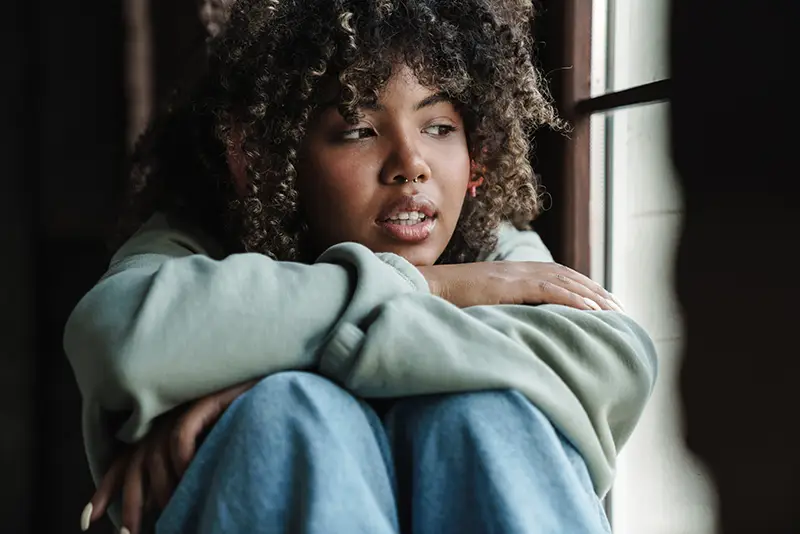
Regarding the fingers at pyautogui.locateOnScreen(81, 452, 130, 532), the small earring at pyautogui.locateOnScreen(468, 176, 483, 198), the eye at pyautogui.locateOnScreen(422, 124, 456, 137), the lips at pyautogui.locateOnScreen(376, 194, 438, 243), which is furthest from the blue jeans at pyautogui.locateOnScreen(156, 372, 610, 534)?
the small earring at pyautogui.locateOnScreen(468, 176, 483, 198)

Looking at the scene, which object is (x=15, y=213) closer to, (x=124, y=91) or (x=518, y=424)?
(x=124, y=91)

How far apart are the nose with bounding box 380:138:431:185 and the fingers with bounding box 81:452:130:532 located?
43cm

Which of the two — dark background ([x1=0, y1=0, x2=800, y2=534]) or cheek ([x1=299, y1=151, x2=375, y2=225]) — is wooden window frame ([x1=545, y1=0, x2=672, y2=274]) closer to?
dark background ([x1=0, y1=0, x2=800, y2=534])

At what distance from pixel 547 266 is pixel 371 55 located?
0.33 m

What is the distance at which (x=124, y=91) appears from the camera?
1.95 metres

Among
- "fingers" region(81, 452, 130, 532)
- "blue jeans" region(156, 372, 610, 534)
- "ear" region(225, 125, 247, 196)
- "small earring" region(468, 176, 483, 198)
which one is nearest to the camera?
"blue jeans" region(156, 372, 610, 534)

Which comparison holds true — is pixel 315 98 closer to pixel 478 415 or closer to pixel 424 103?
pixel 424 103

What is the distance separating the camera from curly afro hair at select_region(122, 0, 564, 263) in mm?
1049

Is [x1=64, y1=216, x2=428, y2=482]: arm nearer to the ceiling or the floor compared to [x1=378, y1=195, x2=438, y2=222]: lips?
nearer to the floor

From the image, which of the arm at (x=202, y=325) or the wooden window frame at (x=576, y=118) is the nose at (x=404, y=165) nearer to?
the arm at (x=202, y=325)

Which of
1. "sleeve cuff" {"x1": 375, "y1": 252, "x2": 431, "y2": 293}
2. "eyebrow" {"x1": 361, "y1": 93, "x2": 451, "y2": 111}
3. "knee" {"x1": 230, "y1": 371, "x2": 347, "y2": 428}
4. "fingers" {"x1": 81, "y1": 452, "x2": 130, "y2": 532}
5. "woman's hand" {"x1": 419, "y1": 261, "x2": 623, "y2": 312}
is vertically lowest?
"fingers" {"x1": 81, "y1": 452, "x2": 130, "y2": 532}

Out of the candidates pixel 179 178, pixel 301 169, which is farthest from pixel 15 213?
pixel 301 169

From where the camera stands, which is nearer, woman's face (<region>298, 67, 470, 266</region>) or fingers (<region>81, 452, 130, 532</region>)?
fingers (<region>81, 452, 130, 532</region>)

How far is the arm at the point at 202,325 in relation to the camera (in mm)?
817
